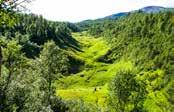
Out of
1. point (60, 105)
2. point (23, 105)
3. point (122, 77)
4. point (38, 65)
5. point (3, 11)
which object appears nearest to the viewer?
point (3, 11)

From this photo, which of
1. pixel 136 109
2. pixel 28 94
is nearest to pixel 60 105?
pixel 136 109

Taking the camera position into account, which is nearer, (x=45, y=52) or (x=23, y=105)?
(x=23, y=105)

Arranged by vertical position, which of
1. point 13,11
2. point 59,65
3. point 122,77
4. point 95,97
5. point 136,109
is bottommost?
point 95,97

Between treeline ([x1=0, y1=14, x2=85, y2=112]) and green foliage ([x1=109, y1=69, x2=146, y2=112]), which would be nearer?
treeline ([x1=0, y1=14, x2=85, y2=112])

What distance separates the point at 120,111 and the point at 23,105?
216ft

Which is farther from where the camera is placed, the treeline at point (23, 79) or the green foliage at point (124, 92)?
the green foliage at point (124, 92)

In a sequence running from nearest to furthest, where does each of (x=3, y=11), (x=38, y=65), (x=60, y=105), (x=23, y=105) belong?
(x=3, y=11) < (x=23, y=105) < (x=38, y=65) < (x=60, y=105)

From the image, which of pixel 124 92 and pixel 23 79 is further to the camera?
pixel 124 92

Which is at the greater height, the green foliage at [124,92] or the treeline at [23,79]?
the treeline at [23,79]

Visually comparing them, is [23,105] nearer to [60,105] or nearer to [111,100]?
[60,105]

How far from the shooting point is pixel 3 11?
2367 centimetres

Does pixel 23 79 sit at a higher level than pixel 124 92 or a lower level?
higher

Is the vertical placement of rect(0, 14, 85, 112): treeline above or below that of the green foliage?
above

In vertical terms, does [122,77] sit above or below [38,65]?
below
